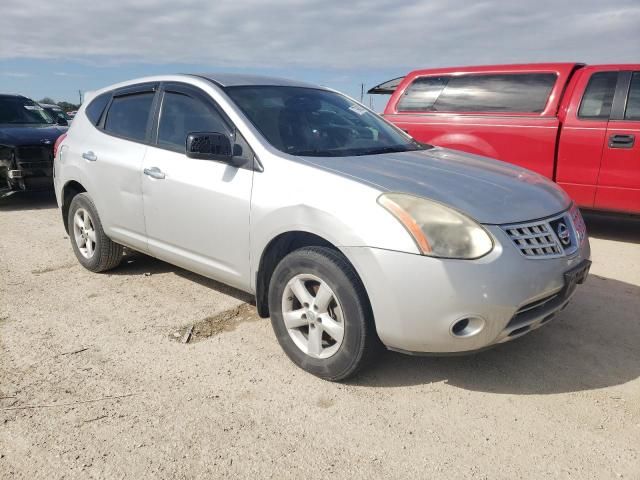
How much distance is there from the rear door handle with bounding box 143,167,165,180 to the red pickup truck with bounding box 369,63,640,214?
12.9 ft

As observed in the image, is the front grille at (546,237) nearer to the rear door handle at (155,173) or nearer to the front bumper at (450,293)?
the front bumper at (450,293)

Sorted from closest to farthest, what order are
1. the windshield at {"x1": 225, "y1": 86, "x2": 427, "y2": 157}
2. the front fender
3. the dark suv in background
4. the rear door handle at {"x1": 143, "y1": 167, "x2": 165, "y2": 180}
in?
the windshield at {"x1": 225, "y1": 86, "x2": 427, "y2": 157} < the rear door handle at {"x1": 143, "y1": 167, "x2": 165, "y2": 180} < the front fender < the dark suv in background

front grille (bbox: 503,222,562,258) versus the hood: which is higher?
the hood

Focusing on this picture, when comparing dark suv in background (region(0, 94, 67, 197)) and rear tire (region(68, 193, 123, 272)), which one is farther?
dark suv in background (region(0, 94, 67, 197))

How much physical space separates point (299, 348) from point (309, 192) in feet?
2.90

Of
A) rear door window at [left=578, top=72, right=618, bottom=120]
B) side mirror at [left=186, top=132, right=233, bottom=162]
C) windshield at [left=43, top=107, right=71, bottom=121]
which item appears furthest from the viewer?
windshield at [left=43, top=107, right=71, bottom=121]

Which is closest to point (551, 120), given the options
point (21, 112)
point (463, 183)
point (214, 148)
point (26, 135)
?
point (463, 183)

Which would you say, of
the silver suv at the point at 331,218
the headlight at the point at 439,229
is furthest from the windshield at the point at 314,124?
the headlight at the point at 439,229

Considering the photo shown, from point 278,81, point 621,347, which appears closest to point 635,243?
point 621,347

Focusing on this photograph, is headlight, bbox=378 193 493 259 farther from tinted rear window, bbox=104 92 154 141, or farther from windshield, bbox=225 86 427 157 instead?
tinted rear window, bbox=104 92 154 141

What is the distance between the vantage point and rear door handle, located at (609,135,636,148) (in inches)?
218

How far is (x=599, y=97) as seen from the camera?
5.82 metres

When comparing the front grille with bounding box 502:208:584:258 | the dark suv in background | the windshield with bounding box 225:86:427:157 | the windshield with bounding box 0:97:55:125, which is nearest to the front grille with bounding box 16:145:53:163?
the dark suv in background

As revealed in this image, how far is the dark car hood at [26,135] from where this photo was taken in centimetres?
790
